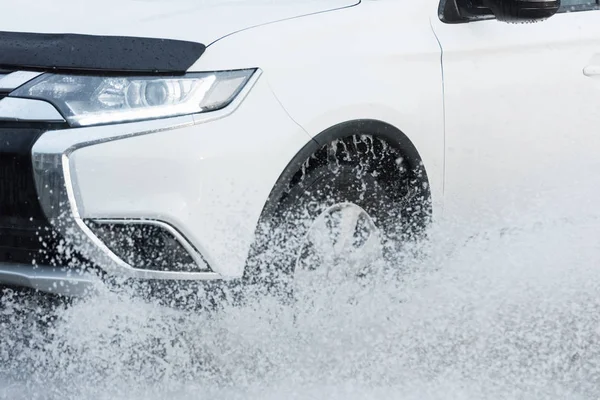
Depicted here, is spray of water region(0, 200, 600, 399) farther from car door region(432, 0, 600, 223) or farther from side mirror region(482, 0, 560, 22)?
side mirror region(482, 0, 560, 22)

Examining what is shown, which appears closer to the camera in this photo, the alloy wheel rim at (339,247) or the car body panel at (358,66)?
the car body panel at (358,66)

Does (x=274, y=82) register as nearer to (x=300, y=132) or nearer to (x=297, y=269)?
(x=300, y=132)

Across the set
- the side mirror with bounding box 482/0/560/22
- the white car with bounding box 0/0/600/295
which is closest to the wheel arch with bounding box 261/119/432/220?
the white car with bounding box 0/0/600/295

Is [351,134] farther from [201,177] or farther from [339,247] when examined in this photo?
[201,177]

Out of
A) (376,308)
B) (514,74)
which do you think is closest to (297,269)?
(376,308)

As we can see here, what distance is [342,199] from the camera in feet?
13.0

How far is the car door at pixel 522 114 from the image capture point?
427 cm

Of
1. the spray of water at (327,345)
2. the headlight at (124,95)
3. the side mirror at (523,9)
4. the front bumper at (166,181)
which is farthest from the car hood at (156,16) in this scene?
the spray of water at (327,345)

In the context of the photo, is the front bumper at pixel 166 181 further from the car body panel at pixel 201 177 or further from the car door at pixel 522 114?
the car door at pixel 522 114

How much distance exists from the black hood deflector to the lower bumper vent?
1.53 feet

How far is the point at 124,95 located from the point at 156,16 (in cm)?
40

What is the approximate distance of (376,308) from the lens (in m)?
4.09

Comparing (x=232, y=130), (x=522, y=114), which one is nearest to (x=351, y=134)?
(x=232, y=130)

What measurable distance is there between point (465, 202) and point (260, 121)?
1128 mm
